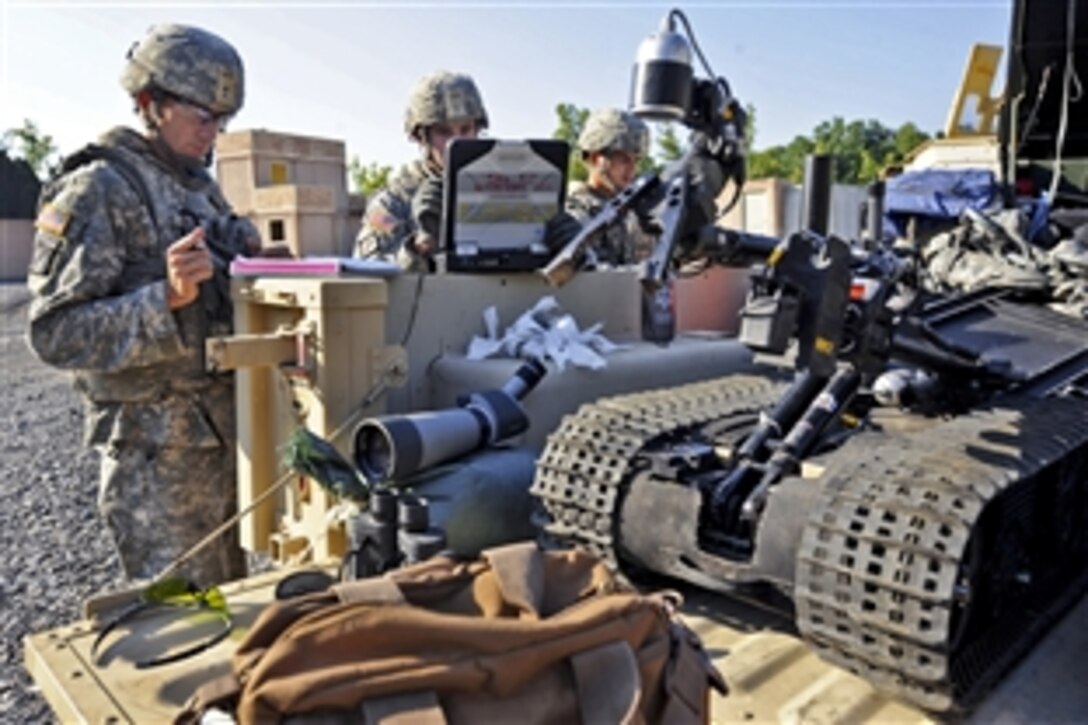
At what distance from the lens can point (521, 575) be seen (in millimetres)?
1516

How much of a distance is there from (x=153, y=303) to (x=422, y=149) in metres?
1.95

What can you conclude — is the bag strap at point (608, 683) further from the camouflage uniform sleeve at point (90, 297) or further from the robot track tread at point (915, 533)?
the camouflage uniform sleeve at point (90, 297)

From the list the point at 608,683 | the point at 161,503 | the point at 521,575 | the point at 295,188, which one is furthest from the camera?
the point at 295,188

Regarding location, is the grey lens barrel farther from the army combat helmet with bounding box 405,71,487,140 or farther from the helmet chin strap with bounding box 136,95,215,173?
the army combat helmet with bounding box 405,71,487,140

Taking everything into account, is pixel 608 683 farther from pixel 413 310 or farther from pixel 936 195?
pixel 936 195

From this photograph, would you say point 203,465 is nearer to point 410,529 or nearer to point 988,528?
point 410,529

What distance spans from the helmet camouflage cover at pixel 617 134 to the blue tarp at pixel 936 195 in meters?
1.40

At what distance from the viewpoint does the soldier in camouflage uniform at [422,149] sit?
4.11 metres

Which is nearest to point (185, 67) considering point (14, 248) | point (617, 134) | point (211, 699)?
point (211, 699)

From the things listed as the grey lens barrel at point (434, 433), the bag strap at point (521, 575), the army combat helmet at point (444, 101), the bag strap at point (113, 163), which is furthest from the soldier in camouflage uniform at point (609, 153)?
the bag strap at point (521, 575)

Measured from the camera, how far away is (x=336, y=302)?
2.63m

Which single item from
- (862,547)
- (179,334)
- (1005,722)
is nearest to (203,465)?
(179,334)

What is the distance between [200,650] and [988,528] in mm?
1570

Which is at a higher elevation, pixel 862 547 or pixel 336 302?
pixel 336 302
